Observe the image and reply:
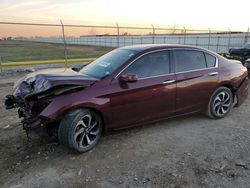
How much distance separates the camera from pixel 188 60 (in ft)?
17.0

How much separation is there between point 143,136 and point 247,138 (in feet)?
5.98

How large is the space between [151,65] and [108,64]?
0.75 meters

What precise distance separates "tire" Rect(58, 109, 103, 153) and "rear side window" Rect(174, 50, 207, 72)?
6.09 feet

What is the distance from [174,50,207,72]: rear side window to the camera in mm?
5012

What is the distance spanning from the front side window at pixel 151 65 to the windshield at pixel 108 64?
0.19 metres

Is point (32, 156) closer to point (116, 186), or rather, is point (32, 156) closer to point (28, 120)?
point (28, 120)

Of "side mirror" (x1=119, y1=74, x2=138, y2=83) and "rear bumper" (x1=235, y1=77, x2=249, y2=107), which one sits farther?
"rear bumper" (x1=235, y1=77, x2=249, y2=107)

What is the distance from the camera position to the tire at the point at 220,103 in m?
5.54

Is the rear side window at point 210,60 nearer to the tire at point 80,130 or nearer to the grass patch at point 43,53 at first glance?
the tire at point 80,130

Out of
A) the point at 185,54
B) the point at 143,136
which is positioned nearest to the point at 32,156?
the point at 143,136

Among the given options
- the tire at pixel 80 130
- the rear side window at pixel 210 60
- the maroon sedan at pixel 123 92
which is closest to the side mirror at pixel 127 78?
the maroon sedan at pixel 123 92

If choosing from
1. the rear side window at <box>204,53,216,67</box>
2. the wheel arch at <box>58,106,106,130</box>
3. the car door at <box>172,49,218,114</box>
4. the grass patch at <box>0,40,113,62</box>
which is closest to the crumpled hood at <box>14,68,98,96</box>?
the wheel arch at <box>58,106,106,130</box>

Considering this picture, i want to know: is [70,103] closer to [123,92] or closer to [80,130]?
[80,130]

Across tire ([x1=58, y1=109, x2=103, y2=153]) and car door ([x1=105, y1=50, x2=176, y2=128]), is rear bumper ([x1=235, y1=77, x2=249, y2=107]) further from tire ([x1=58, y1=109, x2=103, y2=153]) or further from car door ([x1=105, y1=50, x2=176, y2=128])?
tire ([x1=58, y1=109, x2=103, y2=153])
